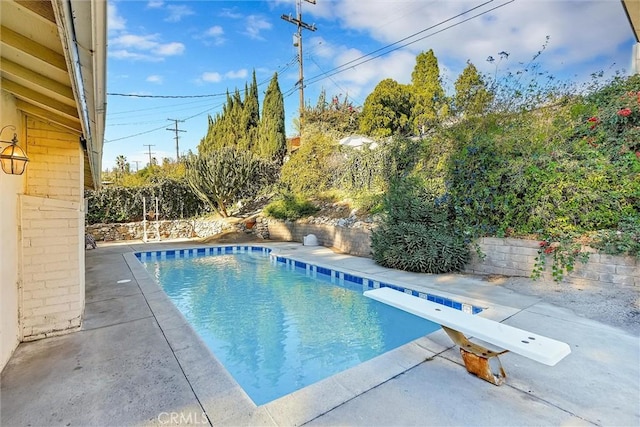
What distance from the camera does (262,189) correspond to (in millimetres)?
16234

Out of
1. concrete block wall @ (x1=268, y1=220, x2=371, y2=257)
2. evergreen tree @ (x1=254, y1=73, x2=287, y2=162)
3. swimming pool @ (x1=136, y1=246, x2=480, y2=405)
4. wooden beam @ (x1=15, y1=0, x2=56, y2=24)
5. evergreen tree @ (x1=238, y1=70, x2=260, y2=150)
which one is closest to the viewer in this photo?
wooden beam @ (x1=15, y1=0, x2=56, y2=24)

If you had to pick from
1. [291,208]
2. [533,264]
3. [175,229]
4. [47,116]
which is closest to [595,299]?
[533,264]

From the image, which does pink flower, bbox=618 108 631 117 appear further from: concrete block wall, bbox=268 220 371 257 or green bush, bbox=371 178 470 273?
concrete block wall, bbox=268 220 371 257

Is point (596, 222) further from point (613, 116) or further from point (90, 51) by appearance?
point (90, 51)

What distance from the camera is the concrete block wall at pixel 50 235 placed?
11.4 feet

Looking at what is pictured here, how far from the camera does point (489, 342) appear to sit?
2469 mm

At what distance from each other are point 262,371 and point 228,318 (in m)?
1.80

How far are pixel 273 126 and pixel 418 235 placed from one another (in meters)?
16.1

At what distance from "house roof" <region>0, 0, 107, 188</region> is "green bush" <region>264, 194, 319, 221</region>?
9703 millimetres

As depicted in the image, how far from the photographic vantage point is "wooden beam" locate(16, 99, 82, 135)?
3365 mm

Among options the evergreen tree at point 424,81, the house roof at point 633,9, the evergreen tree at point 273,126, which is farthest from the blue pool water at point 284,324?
the evergreen tree at point 273,126

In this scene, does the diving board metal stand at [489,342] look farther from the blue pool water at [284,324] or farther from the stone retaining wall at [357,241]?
the stone retaining wall at [357,241]

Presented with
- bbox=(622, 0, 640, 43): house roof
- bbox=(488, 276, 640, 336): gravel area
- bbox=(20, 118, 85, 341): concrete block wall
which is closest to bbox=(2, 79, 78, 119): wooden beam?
bbox=(20, 118, 85, 341): concrete block wall

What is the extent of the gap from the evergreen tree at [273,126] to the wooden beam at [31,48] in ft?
56.5
